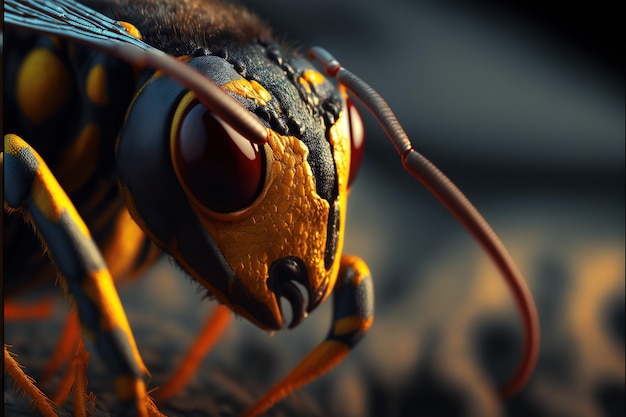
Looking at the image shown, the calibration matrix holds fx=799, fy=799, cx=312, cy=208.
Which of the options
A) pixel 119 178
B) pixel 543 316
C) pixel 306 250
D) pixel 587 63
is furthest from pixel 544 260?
pixel 119 178

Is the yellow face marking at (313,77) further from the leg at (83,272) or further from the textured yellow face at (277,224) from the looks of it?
the leg at (83,272)

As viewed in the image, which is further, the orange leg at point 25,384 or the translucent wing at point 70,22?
the orange leg at point 25,384

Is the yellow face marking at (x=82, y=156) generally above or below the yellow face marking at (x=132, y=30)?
below

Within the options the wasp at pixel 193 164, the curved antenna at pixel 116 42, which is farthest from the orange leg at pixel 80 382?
the curved antenna at pixel 116 42

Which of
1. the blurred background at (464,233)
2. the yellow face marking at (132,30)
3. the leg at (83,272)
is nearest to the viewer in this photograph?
the leg at (83,272)

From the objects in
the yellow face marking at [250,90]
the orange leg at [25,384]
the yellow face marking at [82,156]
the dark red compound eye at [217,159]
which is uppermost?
the yellow face marking at [250,90]

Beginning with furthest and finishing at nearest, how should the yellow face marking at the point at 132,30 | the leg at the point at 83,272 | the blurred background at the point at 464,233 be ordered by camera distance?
1. the blurred background at the point at 464,233
2. the yellow face marking at the point at 132,30
3. the leg at the point at 83,272
